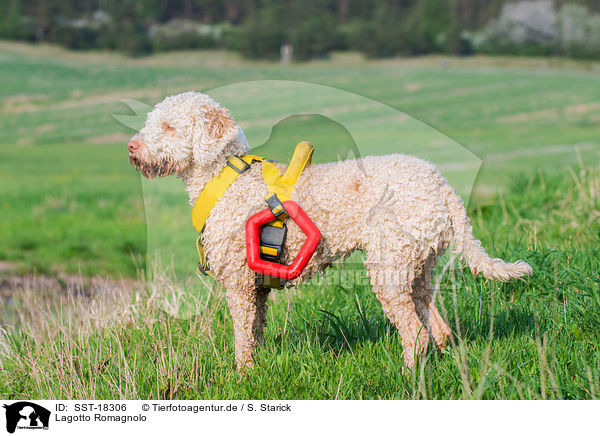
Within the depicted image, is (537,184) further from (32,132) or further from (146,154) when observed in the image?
Answer: (32,132)

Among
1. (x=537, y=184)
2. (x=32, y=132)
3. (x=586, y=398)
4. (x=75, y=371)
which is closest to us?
(x=586, y=398)

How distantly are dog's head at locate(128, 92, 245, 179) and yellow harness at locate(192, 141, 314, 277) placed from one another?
0.55ft

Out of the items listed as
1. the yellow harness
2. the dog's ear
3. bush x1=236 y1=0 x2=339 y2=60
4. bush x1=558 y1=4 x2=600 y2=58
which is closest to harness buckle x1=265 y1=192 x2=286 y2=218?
the yellow harness

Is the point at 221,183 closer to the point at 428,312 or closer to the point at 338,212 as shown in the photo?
the point at 338,212

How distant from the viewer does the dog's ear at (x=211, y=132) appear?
4.11 meters

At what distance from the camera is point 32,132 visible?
3039 cm

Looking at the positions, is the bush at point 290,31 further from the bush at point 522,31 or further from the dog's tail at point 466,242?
the dog's tail at point 466,242

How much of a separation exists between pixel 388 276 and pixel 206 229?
1.36 meters

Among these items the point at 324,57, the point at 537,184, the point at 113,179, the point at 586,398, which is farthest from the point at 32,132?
the point at 586,398

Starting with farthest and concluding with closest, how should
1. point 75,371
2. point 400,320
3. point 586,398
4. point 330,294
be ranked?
point 330,294
point 75,371
point 400,320
point 586,398
